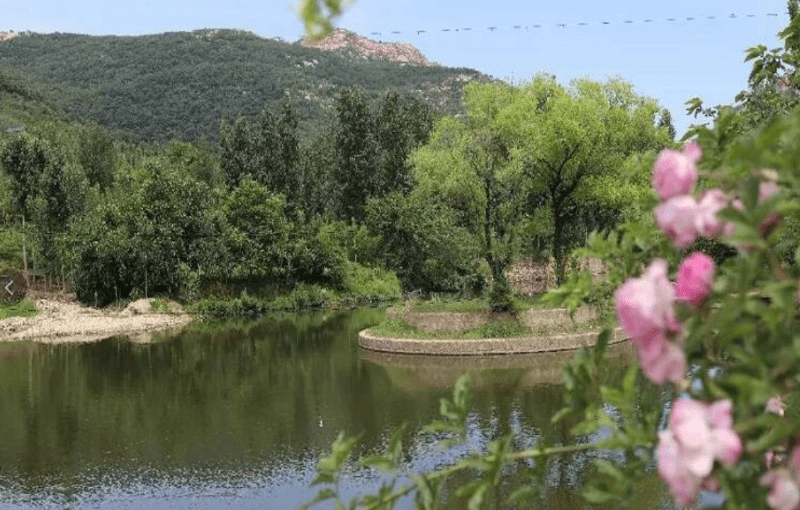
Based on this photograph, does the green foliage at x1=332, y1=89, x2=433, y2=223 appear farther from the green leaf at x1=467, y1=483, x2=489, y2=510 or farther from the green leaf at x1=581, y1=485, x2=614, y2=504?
the green leaf at x1=581, y1=485, x2=614, y2=504

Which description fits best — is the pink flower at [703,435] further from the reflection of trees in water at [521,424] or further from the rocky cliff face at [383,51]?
the rocky cliff face at [383,51]

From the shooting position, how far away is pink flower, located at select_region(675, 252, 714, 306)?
126 centimetres

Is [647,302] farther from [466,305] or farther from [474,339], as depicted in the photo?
[466,305]

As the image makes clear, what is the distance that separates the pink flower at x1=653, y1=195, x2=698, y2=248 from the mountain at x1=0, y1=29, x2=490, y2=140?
3643 inches

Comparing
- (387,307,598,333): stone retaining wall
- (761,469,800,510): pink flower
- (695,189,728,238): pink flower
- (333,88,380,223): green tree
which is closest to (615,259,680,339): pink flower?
(695,189,728,238): pink flower

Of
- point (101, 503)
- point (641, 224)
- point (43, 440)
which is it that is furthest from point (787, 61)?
point (43, 440)

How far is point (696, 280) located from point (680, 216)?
97 mm

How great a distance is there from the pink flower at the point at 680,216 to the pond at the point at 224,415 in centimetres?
1066

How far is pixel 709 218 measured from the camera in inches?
49.3

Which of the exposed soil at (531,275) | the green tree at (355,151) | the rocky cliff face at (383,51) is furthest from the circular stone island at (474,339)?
the rocky cliff face at (383,51)

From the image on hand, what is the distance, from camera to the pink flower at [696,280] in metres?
1.26

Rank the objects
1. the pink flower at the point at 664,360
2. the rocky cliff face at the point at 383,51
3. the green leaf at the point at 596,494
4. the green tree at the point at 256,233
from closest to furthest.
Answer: the pink flower at the point at 664,360
the green leaf at the point at 596,494
the green tree at the point at 256,233
the rocky cliff face at the point at 383,51

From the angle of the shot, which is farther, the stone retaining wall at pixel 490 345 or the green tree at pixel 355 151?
the green tree at pixel 355 151

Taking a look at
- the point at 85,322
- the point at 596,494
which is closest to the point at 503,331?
the point at 85,322
